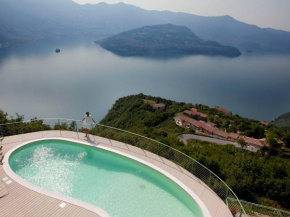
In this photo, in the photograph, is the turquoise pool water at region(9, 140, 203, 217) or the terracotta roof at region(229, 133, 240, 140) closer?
the turquoise pool water at region(9, 140, 203, 217)

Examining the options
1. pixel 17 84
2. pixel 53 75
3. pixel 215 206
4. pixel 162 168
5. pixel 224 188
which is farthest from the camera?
pixel 53 75

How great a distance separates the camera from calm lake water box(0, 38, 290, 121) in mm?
68125

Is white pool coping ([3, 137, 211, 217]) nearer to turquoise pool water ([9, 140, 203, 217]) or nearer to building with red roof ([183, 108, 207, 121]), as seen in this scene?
turquoise pool water ([9, 140, 203, 217])

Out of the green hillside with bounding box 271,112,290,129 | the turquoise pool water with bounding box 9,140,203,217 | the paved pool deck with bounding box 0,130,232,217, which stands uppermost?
the paved pool deck with bounding box 0,130,232,217

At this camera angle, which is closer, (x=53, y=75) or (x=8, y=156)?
(x=8, y=156)

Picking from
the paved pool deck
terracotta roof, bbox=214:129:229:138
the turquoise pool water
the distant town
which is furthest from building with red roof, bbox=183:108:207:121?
the turquoise pool water

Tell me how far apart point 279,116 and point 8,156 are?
343 feet

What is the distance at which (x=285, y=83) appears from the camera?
5423 inches

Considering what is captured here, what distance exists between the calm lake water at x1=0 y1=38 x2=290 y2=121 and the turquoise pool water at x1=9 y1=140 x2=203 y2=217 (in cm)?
5040

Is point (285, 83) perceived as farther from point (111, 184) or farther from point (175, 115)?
point (111, 184)

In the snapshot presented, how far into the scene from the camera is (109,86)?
9438cm

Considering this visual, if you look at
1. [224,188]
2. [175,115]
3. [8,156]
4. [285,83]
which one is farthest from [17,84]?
[285,83]

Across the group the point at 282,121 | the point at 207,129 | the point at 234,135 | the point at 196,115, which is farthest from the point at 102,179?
the point at 282,121

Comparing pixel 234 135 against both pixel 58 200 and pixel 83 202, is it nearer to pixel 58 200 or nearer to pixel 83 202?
pixel 83 202
